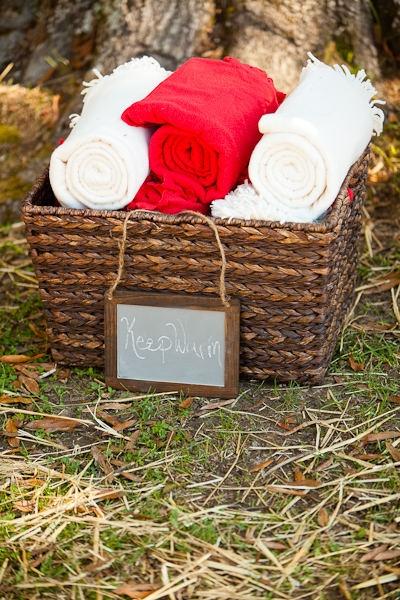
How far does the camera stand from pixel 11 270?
8.99 ft

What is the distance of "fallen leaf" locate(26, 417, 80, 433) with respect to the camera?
2049 millimetres

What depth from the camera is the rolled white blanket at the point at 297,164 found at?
1.96 metres

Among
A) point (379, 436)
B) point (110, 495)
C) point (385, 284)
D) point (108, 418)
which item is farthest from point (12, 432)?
point (385, 284)

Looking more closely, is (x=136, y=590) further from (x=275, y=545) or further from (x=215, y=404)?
(x=215, y=404)

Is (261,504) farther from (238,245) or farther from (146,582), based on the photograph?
(238,245)

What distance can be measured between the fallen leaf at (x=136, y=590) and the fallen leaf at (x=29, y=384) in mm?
652

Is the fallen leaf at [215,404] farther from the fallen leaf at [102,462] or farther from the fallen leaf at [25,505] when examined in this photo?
the fallen leaf at [25,505]

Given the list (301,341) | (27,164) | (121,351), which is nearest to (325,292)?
(301,341)

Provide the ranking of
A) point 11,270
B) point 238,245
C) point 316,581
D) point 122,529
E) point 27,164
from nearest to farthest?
point 316,581 < point 122,529 < point 238,245 < point 11,270 < point 27,164

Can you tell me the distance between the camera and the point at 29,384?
7.20 feet

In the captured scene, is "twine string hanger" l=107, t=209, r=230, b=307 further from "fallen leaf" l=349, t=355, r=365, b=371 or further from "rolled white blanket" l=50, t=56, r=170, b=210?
"fallen leaf" l=349, t=355, r=365, b=371

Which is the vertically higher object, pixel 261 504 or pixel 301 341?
pixel 301 341

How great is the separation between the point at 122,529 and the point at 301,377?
0.59m

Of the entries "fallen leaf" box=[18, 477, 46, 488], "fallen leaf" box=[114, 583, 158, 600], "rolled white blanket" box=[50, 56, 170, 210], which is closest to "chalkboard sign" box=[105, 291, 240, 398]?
"rolled white blanket" box=[50, 56, 170, 210]
